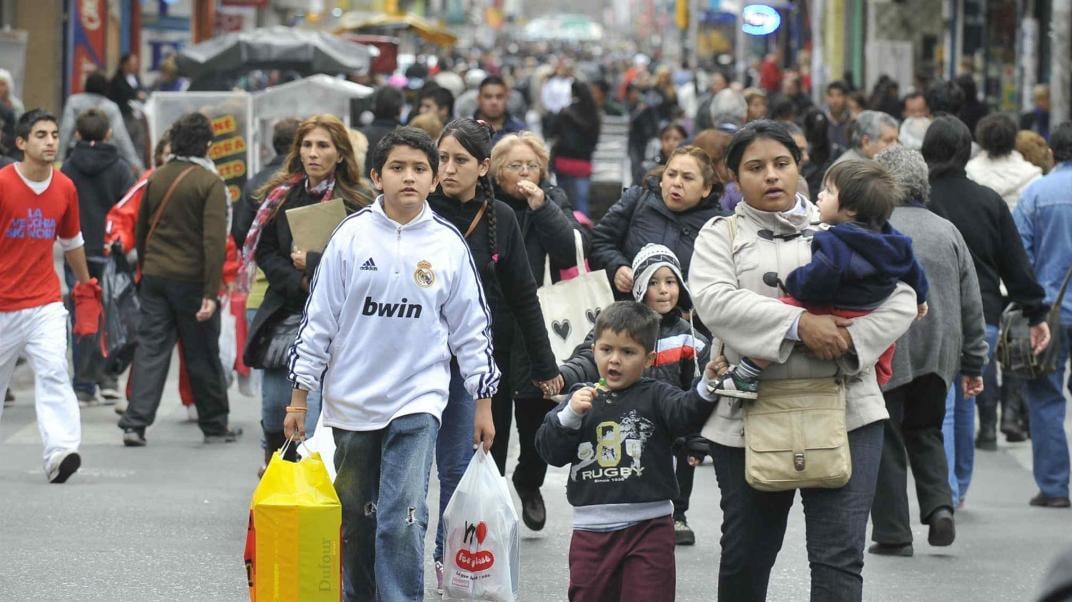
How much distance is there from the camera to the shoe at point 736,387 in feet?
17.7

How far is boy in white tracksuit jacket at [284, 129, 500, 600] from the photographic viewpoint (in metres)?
6.05

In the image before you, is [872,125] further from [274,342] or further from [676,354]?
[274,342]

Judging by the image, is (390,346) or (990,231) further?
(990,231)

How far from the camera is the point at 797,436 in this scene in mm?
5359

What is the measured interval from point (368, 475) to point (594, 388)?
0.85 meters

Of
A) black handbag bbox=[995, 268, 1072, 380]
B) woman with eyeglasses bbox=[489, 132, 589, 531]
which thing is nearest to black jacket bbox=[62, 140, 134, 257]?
woman with eyeglasses bbox=[489, 132, 589, 531]

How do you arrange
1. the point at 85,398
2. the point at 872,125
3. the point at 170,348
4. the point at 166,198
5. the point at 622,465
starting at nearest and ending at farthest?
the point at 622,465, the point at 166,198, the point at 170,348, the point at 872,125, the point at 85,398

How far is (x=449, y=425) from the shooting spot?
680cm

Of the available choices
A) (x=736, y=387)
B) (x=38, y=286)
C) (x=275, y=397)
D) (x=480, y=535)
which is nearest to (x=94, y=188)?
(x=38, y=286)

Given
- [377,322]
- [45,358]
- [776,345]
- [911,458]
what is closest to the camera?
[776,345]

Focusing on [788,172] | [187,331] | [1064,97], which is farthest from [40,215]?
[1064,97]

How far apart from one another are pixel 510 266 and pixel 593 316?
97 centimetres

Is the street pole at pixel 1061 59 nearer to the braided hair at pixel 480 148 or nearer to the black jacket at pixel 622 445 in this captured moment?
the braided hair at pixel 480 148

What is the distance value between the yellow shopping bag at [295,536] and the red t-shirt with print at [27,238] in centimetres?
392
